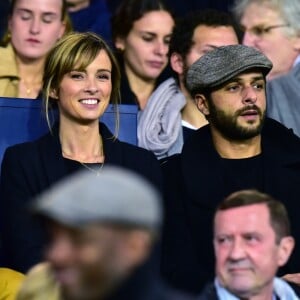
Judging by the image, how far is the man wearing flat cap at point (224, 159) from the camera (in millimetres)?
5336

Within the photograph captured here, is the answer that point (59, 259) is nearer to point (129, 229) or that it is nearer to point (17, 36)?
point (129, 229)

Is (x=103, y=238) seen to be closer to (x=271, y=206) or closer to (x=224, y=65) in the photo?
(x=271, y=206)

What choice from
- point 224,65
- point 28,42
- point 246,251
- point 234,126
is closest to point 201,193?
point 234,126

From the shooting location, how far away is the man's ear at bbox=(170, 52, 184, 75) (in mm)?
6379

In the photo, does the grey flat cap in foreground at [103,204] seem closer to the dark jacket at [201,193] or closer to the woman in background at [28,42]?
the dark jacket at [201,193]

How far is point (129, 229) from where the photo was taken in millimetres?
2551

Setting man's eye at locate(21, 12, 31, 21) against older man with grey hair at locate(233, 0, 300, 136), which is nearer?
man's eye at locate(21, 12, 31, 21)

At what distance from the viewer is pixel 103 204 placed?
2543 mm

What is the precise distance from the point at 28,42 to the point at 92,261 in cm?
412

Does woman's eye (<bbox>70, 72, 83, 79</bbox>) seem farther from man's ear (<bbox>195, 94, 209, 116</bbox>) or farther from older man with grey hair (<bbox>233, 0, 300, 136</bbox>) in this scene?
older man with grey hair (<bbox>233, 0, 300, 136</bbox>)

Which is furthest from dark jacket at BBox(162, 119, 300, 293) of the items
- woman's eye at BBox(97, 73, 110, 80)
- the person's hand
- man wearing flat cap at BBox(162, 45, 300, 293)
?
woman's eye at BBox(97, 73, 110, 80)

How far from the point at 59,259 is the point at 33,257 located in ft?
8.84

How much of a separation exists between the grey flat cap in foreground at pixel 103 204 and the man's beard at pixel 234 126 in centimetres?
290

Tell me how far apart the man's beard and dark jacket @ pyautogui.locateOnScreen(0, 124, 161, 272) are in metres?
0.33
